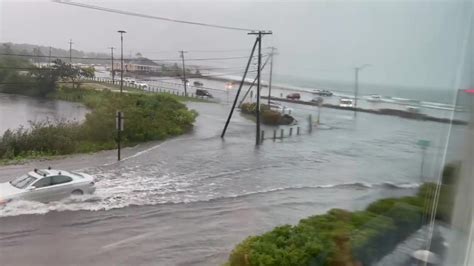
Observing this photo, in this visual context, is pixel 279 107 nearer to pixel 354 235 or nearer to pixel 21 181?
pixel 354 235

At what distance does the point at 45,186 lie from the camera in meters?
1.06

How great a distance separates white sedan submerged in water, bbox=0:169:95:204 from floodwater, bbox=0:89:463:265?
0.02 meters

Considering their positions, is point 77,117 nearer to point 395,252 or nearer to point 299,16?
point 299,16

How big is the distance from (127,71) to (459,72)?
95 cm

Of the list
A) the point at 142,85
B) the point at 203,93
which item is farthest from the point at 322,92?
the point at 142,85

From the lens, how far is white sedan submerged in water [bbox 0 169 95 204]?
99 centimetres

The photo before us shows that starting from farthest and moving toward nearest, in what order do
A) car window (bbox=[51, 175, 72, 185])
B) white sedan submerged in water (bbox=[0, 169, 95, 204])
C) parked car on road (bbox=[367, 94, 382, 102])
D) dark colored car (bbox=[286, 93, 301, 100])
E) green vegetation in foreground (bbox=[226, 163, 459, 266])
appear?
dark colored car (bbox=[286, 93, 301, 100])
parked car on road (bbox=[367, 94, 382, 102])
green vegetation in foreground (bbox=[226, 163, 459, 266])
car window (bbox=[51, 175, 72, 185])
white sedan submerged in water (bbox=[0, 169, 95, 204])

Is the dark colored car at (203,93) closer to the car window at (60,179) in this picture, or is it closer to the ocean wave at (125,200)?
the ocean wave at (125,200)

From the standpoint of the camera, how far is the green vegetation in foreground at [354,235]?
124 centimetres

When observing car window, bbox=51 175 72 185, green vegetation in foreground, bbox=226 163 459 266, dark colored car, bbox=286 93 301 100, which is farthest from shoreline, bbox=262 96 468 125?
car window, bbox=51 175 72 185

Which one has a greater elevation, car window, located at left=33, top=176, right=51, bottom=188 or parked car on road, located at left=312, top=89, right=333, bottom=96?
parked car on road, located at left=312, top=89, right=333, bottom=96

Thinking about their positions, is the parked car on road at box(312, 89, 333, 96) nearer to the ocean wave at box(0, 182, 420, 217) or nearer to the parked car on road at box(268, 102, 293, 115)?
the parked car on road at box(268, 102, 293, 115)

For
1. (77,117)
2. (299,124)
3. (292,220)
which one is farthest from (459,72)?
(77,117)

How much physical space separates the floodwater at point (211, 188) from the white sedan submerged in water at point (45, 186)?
0.02 m
